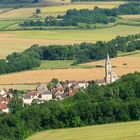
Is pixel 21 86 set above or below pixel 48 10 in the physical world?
below

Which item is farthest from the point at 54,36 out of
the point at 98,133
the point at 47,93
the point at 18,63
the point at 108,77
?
the point at 98,133

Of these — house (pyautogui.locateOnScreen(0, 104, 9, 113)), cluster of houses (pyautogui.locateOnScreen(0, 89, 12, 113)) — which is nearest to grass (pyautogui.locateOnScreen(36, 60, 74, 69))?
cluster of houses (pyautogui.locateOnScreen(0, 89, 12, 113))

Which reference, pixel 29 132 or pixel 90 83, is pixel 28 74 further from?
pixel 29 132

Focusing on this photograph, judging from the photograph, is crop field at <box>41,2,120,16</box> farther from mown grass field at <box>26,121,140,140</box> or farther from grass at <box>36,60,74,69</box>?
mown grass field at <box>26,121,140,140</box>

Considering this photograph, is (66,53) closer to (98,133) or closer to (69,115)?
(69,115)

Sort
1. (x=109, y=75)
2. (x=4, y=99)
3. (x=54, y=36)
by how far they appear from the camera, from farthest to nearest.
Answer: (x=54, y=36), (x=109, y=75), (x=4, y=99)

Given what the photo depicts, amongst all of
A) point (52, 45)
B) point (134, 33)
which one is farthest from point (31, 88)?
point (134, 33)
